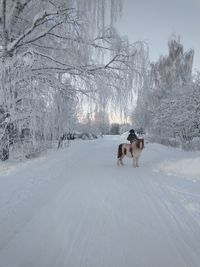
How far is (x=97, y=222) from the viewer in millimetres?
5273

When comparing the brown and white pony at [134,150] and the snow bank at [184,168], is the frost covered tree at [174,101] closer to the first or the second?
the brown and white pony at [134,150]

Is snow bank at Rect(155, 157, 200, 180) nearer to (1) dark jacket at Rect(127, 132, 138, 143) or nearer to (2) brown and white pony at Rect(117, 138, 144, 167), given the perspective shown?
(2) brown and white pony at Rect(117, 138, 144, 167)

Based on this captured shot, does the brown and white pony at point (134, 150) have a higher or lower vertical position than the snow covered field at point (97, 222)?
higher

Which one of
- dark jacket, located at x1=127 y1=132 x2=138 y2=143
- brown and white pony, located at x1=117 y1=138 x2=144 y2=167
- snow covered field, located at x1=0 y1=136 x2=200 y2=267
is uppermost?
dark jacket, located at x1=127 y1=132 x2=138 y2=143

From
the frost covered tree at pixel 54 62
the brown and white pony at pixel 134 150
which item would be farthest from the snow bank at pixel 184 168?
the frost covered tree at pixel 54 62

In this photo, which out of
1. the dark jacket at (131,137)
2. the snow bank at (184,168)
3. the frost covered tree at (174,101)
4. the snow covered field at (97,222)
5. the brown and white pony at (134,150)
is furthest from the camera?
the frost covered tree at (174,101)

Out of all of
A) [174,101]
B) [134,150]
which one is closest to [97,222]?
[134,150]

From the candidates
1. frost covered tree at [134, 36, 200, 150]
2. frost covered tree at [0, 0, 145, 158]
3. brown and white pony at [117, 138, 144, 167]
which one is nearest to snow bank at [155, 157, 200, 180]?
brown and white pony at [117, 138, 144, 167]

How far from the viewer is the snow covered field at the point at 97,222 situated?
12.9 feet

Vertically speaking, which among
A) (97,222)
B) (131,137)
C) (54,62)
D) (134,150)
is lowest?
(97,222)

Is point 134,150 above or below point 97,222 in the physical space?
above

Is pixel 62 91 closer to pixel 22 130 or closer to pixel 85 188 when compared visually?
pixel 22 130

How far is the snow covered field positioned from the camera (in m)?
3.92

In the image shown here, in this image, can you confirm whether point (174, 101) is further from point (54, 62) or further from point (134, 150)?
point (54, 62)
